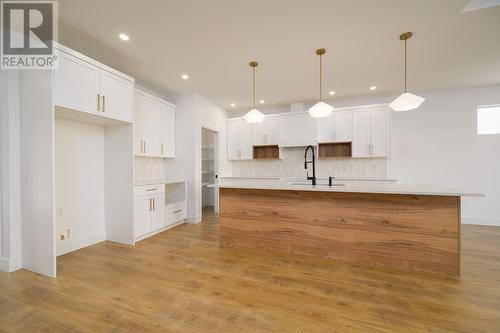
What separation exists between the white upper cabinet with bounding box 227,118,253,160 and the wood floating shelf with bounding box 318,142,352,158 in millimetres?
1792

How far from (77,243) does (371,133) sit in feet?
18.7

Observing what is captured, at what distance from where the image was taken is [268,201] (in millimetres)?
3023

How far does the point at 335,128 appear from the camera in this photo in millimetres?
4852

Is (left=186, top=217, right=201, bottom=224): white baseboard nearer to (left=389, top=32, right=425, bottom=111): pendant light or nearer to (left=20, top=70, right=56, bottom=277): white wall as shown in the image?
(left=20, top=70, right=56, bottom=277): white wall

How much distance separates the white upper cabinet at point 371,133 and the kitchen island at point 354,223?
2.15 meters

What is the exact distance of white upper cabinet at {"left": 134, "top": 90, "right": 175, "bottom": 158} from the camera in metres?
3.62

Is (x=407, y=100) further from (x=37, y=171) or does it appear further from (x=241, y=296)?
(x=37, y=171)

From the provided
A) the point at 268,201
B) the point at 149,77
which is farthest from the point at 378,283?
the point at 149,77

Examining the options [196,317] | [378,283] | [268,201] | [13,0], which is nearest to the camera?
[196,317]

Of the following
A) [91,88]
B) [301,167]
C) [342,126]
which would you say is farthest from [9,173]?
[342,126]

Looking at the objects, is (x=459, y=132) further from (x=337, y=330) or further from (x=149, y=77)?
(x=149, y=77)

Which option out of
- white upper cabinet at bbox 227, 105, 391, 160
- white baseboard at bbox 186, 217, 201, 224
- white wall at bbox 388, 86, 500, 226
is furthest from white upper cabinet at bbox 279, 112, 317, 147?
white baseboard at bbox 186, 217, 201, 224

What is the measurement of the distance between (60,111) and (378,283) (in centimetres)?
405
